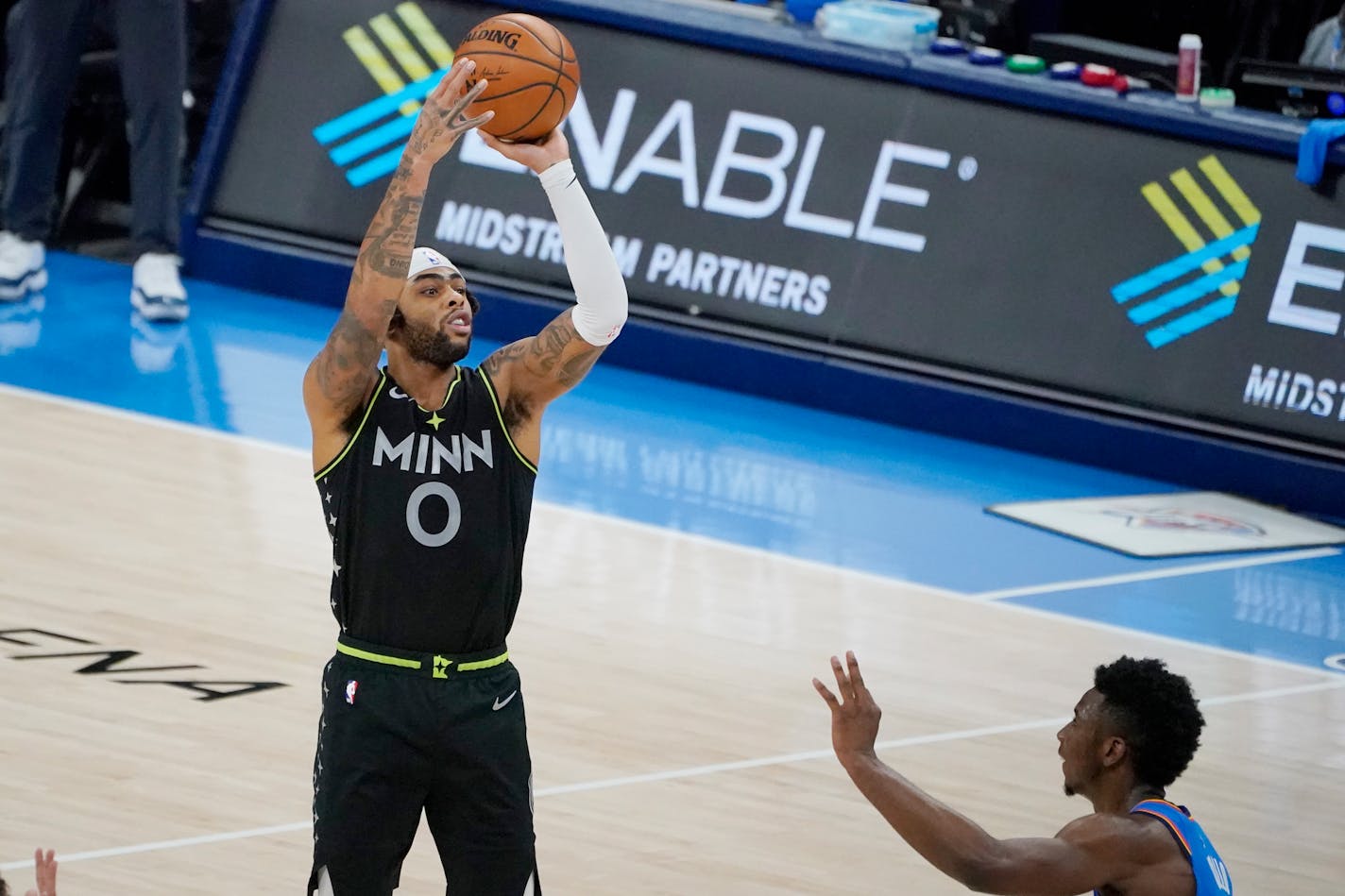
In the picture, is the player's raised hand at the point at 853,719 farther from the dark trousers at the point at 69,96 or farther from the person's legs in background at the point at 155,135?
the dark trousers at the point at 69,96

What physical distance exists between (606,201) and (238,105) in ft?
8.80

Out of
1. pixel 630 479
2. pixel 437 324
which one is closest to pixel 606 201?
pixel 630 479

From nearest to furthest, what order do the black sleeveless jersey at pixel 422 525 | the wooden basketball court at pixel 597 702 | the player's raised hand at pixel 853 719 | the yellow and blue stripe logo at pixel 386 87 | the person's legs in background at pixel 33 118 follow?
the player's raised hand at pixel 853 719 < the black sleeveless jersey at pixel 422 525 < the wooden basketball court at pixel 597 702 < the person's legs in background at pixel 33 118 < the yellow and blue stripe logo at pixel 386 87

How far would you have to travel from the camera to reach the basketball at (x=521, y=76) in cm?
519

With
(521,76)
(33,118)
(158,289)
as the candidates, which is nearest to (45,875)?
(521,76)

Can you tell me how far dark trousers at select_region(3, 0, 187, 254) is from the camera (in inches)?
512

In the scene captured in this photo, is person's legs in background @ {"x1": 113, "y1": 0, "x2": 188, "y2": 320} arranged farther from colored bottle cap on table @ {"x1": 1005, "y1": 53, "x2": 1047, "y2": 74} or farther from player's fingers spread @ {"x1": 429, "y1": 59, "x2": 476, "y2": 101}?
player's fingers spread @ {"x1": 429, "y1": 59, "x2": 476, "y2": 101}

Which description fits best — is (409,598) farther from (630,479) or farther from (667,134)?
(667,134)

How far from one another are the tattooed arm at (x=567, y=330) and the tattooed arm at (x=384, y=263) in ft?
1.11

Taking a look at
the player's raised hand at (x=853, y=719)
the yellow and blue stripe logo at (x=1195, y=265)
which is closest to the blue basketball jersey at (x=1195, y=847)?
the player's raised hand at (x=853, y=719)

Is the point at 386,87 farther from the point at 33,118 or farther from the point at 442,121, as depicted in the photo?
the point at 442,121

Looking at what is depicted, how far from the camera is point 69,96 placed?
13.4 metres

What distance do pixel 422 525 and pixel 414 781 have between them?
0.57 metres

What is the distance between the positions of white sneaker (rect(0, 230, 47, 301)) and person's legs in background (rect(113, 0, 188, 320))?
24.3 inches
